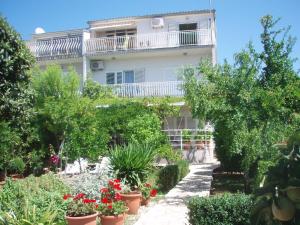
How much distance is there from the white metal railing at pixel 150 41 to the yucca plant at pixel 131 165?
1573cm

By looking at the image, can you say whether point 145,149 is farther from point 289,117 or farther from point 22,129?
point 22,129

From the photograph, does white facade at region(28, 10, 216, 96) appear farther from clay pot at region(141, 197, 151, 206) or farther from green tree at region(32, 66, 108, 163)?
clay pot at region(141, 197, 151, 206)

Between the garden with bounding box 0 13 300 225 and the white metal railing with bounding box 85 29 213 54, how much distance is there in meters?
7.49

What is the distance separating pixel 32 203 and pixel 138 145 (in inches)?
179

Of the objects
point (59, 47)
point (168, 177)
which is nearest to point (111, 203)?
point (168, 177)

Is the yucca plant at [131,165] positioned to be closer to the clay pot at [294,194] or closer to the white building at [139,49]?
the clay pot at [294,194]

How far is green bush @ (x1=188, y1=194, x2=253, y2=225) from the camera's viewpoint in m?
6.10

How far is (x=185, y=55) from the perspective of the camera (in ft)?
83.0

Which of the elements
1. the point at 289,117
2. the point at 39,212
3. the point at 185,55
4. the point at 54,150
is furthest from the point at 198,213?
the point at 185,55

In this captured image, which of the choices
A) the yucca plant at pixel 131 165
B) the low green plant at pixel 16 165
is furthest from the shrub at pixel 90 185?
the low green plant at pixel 16 165

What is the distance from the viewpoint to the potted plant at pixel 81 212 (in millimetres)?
6469

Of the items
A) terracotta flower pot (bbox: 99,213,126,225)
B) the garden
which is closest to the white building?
the garden

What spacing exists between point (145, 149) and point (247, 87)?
3396 millimetres

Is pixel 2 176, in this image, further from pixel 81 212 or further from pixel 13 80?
pixel 81 212
